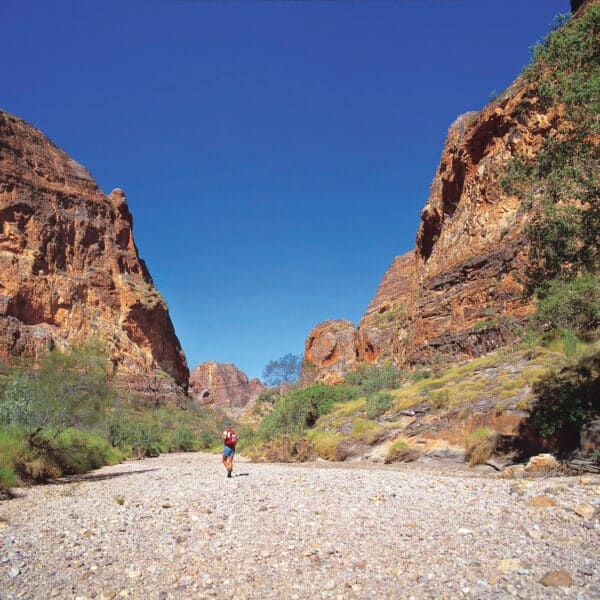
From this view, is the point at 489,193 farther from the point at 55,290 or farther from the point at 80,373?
the point at 55,290

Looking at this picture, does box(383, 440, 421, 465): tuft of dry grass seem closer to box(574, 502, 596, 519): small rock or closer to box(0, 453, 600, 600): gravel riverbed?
box(0, 453, 600, 600): gravel riverbed

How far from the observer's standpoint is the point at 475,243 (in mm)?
26516

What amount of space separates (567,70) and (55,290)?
2744 inches

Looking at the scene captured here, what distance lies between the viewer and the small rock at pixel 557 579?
3984 millimetres

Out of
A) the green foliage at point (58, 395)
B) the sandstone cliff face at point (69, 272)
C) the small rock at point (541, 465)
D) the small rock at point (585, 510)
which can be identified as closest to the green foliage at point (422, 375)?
the small rock at point (541, 465)

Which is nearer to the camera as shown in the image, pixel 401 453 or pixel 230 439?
pixel 230 439

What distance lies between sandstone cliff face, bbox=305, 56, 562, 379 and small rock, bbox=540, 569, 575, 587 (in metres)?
16.7

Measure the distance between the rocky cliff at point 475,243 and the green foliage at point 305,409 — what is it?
5.07 meters

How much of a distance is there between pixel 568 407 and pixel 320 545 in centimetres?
741

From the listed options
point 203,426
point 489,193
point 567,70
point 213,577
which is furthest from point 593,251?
point 203,426

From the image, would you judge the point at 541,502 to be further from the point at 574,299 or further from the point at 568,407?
the point at 574,299

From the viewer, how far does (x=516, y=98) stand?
25547mm

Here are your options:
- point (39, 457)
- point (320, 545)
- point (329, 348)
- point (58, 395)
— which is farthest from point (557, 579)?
point (329, 348)

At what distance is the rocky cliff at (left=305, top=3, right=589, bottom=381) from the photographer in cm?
2289
